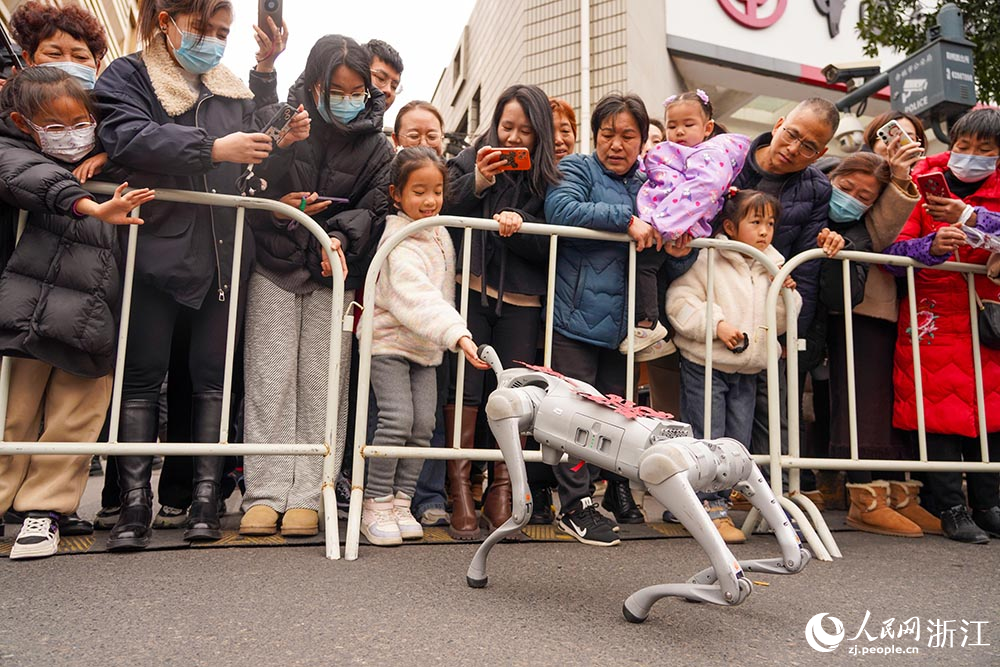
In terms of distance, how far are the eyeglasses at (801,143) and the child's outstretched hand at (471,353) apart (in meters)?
1.81

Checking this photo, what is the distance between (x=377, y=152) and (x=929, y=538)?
8.78 feet

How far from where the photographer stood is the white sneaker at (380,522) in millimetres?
2549

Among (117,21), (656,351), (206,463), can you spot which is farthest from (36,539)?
(117,21)

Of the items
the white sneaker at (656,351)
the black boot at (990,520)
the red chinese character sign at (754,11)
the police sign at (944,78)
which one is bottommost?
the black boot at (990,520)

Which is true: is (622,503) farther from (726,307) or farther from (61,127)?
(61,127)

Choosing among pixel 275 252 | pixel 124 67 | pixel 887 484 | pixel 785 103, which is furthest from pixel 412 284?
pixel 785 103

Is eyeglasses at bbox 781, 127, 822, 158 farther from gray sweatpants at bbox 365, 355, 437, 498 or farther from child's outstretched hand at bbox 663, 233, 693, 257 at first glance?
gray sweatpants at bbox 365, 355, 437, 498

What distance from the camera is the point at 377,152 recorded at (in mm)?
3061

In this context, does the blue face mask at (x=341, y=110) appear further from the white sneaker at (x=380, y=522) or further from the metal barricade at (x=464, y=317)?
the white sneaker at (x=380, y=522)

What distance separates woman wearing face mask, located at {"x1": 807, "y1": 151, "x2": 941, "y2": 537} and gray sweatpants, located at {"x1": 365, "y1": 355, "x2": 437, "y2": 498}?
5.80 feet

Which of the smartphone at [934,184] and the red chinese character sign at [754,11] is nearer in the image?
the smartphone at [934,184]

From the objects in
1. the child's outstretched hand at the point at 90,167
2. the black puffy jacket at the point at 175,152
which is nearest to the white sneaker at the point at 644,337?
the black puffy jacket at the point at 175,152

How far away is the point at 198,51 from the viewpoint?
2664 mm

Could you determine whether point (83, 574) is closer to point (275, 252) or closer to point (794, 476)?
point (275, 252)
